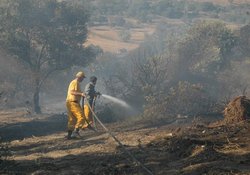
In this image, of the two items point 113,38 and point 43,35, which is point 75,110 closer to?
point 43,35

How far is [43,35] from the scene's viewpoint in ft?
113

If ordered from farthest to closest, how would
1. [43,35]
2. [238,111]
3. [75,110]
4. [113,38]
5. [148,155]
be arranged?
[113,38] → [43,35] → [238,111] → [75,110] → [148,155]

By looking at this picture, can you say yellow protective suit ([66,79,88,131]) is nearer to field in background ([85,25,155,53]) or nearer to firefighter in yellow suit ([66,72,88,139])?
firefighter in yellow suit ([66,72,88,139])

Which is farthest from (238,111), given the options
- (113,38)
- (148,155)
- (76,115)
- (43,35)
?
(113,38)

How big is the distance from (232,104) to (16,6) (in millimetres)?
23563

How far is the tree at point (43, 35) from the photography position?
3319 cm

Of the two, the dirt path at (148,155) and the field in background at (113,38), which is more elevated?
the dirt path at (148,155)

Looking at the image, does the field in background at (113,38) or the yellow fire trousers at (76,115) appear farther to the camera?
the field in background at (113,38)

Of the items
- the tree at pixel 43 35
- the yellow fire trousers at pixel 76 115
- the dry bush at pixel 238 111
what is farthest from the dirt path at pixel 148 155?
the tree at pixel 43 35

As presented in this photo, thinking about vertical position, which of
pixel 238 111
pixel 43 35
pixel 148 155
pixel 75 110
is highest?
pixel 43 35

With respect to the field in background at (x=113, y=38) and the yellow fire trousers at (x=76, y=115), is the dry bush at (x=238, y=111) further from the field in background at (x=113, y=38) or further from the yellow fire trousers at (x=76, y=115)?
the field in background at (x=113, y=38)

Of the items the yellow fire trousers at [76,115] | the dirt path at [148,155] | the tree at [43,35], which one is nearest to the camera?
the dirt path at [148,155]

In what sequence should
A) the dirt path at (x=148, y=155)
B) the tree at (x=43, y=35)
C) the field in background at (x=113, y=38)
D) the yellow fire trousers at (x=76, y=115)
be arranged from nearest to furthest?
the dirt path at (x=148, y=155)
the yellow fire trousers at (x=76, y=115)
the tree at (x=43, y=35)
the field in background at (x=113, y=38)

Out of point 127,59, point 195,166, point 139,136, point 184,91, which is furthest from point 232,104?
point 127,59
